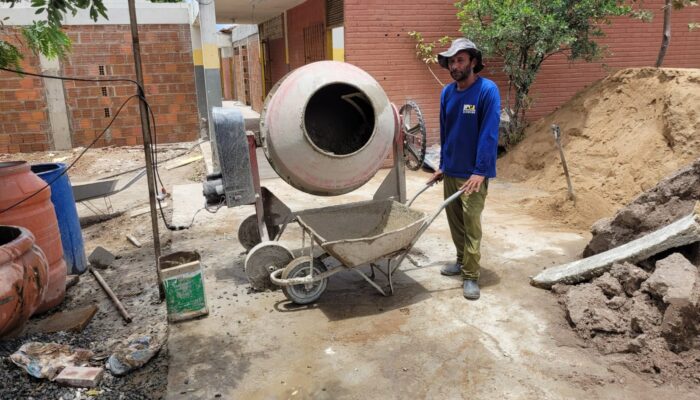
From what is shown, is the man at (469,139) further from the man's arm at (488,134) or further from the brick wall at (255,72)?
the brick wall at (255,72)

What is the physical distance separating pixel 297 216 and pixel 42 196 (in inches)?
77.5

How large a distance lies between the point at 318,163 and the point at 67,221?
7.95 feet

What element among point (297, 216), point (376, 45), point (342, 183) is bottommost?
point (297, 216)

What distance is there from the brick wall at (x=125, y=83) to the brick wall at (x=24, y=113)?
52 centimetres

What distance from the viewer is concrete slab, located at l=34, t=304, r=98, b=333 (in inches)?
133

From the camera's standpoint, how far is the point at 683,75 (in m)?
6.64

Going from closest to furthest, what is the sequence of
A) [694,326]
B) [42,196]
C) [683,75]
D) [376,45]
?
1. [694,326]
2. [42,196]
3. [683,75]
4. [376,45]

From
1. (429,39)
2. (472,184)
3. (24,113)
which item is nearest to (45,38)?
(472,184)

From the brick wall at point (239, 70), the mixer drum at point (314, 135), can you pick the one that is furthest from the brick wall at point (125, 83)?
the brick wall at point (239, 70)

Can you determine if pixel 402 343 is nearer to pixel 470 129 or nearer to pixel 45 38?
pixel 470 129

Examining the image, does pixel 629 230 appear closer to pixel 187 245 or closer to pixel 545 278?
pixel 545 278

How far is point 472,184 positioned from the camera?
360 cm

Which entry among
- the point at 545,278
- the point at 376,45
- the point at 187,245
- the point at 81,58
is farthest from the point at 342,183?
the point at 81,58

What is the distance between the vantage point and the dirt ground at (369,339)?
9.07 feet
